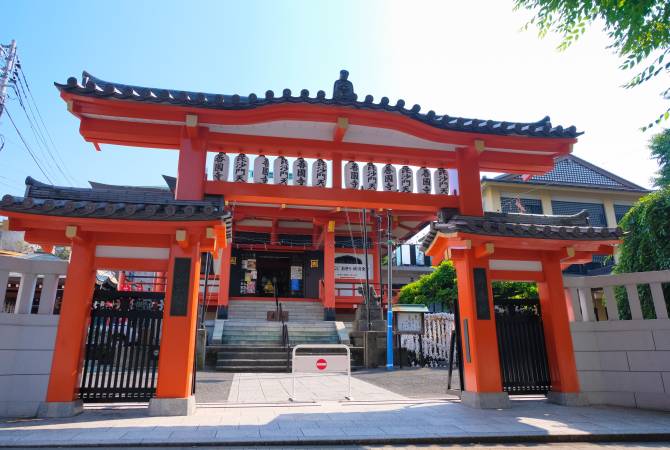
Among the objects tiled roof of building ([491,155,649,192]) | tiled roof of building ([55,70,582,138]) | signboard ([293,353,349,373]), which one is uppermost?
tiled roof of building ([491,155,649,192])

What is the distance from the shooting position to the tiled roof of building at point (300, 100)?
25.8 feet

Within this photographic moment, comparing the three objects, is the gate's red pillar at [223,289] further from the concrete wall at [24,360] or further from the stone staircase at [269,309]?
the concrete wall at [24,360]

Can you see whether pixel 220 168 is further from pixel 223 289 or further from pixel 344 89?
pixel 223 289

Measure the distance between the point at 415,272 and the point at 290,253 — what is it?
35.7ft

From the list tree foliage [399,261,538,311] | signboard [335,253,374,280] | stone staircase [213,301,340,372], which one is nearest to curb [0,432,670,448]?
stone staircase [213,301,340,372]

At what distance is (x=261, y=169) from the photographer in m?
8.65

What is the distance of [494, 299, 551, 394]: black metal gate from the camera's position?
8.42 meters

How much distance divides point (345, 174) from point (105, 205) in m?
4.61

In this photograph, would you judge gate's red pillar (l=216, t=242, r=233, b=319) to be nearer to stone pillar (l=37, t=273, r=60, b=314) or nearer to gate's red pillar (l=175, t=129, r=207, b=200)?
gate's red pillar (l=175, t=129, r=207, b=200)

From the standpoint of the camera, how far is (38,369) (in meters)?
7.07

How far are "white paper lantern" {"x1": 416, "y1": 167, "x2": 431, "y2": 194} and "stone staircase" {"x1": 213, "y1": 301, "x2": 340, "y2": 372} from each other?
7.93m

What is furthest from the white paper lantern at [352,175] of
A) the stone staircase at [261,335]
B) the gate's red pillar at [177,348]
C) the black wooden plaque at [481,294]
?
the stone staircase at [261,335]

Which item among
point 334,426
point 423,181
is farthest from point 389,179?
point 334,426

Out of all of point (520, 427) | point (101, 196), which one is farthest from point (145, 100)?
point (520, 427)
